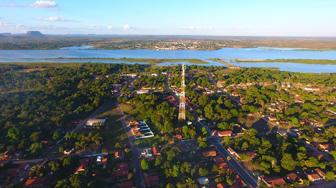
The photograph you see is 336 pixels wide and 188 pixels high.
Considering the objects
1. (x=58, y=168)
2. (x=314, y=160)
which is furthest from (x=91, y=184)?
(x=314, y=160)

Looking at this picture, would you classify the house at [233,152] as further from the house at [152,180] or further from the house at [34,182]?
the house at [34,182]

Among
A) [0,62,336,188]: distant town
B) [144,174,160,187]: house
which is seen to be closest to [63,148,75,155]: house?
[0,62,336,188]: distant town

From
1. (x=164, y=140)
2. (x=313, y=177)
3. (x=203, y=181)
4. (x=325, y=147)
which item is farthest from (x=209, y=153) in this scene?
(x=325, y=147)

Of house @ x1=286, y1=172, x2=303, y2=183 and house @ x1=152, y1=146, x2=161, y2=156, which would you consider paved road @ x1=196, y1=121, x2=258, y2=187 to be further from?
house @ x1=152, y1=146, x2=161, y2=156

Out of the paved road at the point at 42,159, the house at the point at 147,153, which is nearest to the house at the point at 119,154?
the house at the point at 147,153

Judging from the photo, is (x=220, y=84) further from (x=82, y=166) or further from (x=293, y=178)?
(x=82, y=166)

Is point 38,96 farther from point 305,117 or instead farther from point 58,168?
point 305,117
